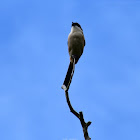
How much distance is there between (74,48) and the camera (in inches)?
242

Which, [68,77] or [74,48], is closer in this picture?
[68,77]

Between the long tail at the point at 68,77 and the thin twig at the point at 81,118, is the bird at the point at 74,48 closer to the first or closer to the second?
the long tail at the point at 68,77

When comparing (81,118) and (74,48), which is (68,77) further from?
(81,118)

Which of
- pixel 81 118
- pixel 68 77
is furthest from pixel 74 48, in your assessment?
pixel 81 118

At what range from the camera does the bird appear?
19.7 ft

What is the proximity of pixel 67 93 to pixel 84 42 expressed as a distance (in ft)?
2.80

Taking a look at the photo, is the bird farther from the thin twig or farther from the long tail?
the thin twig

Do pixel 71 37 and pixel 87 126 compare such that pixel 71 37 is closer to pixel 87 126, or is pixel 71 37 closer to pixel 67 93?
pixel 67 93

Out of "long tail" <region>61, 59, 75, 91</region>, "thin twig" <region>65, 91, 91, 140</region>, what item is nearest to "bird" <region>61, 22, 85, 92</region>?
"long tail" <region>61, 59, 75, 91</region>

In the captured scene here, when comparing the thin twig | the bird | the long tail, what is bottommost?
the thin twig

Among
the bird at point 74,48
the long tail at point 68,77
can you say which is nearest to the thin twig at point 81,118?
the long tail at point 68,77

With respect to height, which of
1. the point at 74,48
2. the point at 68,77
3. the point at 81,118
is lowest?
the point at 81,118

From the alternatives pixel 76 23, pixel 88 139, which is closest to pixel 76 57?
pixel 76 23

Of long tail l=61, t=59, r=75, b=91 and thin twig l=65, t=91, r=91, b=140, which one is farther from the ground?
long tail l=61, t=59, r=75, b=91
